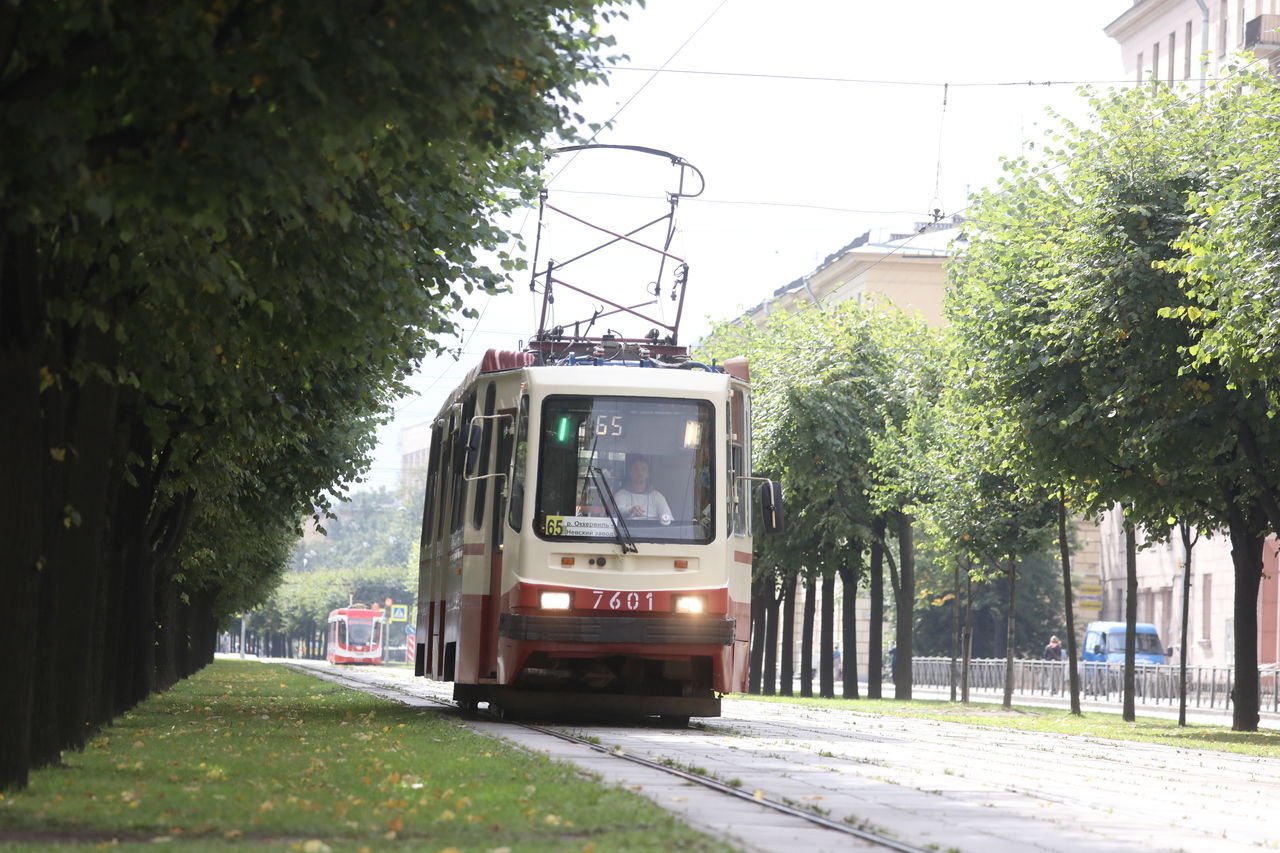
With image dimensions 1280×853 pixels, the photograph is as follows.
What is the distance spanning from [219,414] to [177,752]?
16.0 feet

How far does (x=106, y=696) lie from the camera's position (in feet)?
65.6

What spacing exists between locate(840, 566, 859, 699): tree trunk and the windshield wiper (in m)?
29.8

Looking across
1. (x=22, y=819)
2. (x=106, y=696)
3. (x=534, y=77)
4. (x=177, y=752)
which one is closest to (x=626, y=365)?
(x=106, y=696)

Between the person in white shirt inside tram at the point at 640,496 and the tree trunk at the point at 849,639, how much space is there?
29.6 m

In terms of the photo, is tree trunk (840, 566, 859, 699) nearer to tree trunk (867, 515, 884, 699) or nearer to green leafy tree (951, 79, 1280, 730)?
tree trunk (867, 515, 884, 699)

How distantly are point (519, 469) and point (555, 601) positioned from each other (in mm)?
1423

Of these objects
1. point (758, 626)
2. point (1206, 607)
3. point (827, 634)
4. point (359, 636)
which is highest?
point (1206, 607)

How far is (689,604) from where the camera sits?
67.5 ft

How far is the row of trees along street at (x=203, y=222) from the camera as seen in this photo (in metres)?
10.2

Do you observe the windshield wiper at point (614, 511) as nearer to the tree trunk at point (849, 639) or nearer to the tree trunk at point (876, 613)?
the tree trunk at point (876, 613)

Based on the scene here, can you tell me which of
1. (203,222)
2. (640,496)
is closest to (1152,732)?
(640,496)

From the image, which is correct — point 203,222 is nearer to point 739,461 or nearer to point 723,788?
point 723,788

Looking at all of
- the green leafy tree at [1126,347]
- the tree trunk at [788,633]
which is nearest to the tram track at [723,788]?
the green leafy tree at [1126,347]

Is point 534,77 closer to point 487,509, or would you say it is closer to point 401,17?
point 401,17
